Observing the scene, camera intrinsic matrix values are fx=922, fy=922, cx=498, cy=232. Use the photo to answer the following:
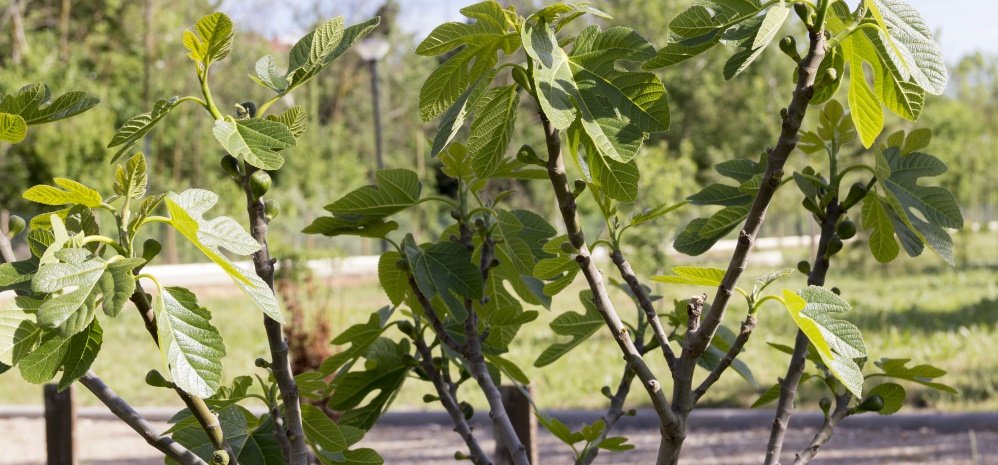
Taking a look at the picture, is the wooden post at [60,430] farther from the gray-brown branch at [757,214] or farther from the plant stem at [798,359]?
the gray-brown branch at [757,214]

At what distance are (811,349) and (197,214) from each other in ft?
3.18

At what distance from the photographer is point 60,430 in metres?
4.44

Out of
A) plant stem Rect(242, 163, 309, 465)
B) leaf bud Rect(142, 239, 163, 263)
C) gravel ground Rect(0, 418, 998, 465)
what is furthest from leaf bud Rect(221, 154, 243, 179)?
gravel ground Rect(0, 418, 998, 465)

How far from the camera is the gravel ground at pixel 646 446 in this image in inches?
214

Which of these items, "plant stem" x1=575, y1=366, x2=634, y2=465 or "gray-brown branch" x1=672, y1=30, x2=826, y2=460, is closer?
"gray-brown branch" x1=672, y1=30, x2=826, y2=460

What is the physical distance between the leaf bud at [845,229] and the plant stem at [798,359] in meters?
0.01

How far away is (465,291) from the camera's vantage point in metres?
1.32

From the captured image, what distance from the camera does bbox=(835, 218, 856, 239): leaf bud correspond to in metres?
1.27

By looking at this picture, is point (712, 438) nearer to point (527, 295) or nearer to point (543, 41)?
point (527, 295)

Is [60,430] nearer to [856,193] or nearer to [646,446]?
[646,446]

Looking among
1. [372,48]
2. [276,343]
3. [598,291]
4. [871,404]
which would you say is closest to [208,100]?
[276,343]

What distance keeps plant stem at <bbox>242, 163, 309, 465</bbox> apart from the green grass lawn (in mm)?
5879

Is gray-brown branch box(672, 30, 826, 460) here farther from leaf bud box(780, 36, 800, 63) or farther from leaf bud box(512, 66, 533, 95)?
leaf bud box(512, 66, 533, 95)

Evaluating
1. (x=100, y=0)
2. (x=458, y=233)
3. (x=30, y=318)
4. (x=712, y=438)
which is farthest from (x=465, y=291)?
(x=100, y=0)
